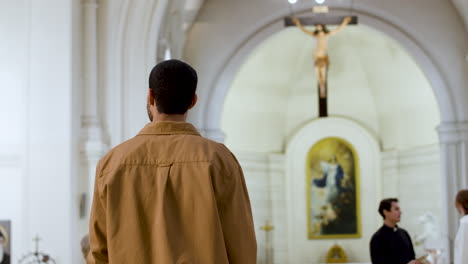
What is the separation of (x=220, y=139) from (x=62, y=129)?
6307 mm

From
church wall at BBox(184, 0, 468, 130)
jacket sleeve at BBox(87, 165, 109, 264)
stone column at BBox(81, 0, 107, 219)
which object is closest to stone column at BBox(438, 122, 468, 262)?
church wall at BBox(184, 0, 468, 130)

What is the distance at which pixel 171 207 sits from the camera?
7.93 ft

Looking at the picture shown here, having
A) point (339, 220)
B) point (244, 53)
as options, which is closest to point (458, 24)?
point (244, 53)

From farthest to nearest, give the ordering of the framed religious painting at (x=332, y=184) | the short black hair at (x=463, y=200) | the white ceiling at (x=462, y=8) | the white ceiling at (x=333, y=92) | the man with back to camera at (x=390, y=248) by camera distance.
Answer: the framed religious painting at (x=332, y=184), the white ceiling at (x=333, y=92), the white ceiling at (x=462, y=8), the man with back to camera at (x=390, y=248), the short black hair at (x=463, y=200)

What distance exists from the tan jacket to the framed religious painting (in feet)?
56.9

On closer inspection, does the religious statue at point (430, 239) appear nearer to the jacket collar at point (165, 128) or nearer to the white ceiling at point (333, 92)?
the white ceiling at point (333, 92)

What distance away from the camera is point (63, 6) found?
8156mm

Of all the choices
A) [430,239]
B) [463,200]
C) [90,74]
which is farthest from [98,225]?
[430,239]

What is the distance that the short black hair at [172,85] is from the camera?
2469 mm

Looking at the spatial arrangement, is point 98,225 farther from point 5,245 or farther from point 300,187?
point 300,187

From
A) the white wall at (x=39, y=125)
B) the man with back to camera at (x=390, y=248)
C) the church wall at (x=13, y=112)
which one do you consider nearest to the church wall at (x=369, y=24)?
the white wall at (x=39, y=125)

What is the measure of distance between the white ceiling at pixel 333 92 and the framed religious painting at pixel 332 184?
0.87m

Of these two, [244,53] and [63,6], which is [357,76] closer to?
[244,53]

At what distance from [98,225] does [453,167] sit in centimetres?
1209
